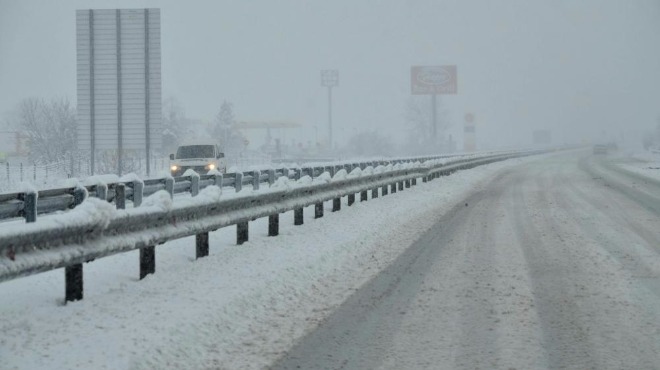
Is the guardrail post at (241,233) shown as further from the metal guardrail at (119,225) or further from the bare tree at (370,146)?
the bare tree at (370,146)

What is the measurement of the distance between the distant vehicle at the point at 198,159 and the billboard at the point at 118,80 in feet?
9.13

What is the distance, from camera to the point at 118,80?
28.4 m

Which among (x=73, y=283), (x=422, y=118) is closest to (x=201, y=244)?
(x=73, y=283)

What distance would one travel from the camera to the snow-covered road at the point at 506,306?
17.7ft

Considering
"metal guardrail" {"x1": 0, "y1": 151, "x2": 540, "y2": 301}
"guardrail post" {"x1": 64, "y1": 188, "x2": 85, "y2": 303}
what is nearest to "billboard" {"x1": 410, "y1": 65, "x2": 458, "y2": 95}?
"metal guardrail" {"x1": 0, "y1": 151, "x2": 540, "y2": 301}

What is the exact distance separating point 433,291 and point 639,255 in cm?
391

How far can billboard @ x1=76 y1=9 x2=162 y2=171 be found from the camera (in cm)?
2836

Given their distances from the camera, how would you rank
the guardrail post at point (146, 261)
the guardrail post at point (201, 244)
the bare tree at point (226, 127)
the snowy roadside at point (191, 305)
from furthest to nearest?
the bare tree at point (226, 127) → the guardrail post at point (201, 244) → the guardrail post at point (146, 261) → the snowy roadside at point (191, 305)

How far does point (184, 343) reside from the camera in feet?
18.6

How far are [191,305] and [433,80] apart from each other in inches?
4655

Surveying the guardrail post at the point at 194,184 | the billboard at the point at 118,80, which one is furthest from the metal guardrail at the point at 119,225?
the billboard at the point at 118,80

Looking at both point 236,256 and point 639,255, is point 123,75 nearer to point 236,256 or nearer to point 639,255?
point 236,256

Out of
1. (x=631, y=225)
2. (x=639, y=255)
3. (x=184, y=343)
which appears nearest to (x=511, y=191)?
(x=631, y=225)

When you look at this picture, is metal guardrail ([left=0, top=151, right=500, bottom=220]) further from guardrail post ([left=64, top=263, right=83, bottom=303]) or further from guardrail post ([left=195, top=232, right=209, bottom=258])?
guardrail post ([left=64, top=263, right=83, bottom=303])
